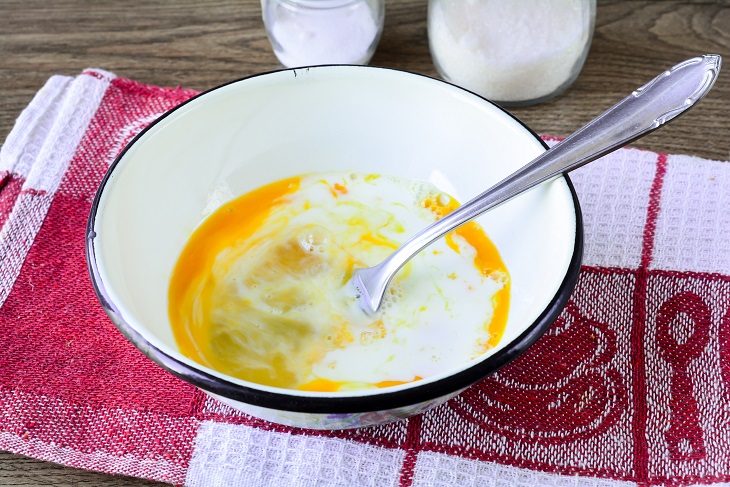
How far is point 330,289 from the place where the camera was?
2.46 ft

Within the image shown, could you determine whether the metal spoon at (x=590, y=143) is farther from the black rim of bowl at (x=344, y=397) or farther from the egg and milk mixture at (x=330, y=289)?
the black rim of bowl at (x=344, y=397)

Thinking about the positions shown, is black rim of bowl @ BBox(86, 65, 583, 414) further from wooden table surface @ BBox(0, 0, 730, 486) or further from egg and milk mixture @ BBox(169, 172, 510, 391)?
wooden table surface @ BBox(0, 0, 730, 486)

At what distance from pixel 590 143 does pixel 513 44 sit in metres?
0.27

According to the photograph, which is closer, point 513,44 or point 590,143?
point 590,143

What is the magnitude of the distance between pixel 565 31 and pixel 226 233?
0.45 m

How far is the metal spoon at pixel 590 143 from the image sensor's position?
2.30 feet

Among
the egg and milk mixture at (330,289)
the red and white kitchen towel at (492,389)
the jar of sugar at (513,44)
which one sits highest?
the jar of sugar at (513,44)

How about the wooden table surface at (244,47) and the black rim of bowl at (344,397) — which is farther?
the wooden table surface at (244,47)

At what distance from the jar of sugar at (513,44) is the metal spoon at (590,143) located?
0.23 metres

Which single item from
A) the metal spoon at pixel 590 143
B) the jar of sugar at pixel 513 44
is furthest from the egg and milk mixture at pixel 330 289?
the jar of sugar at pixel 513 44

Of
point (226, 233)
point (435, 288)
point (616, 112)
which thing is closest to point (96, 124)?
point (226, 233)

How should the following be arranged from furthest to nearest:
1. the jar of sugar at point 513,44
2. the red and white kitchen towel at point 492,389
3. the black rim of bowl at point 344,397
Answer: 1. the jar of sugar at point 513,44
2. the red and white kitchen towel at point 492,389
3. the black rim of bowl at point 344,397

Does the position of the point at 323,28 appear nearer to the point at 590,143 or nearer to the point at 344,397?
the point at 590,143

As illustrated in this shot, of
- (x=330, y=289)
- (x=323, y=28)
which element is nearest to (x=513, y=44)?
(x=323, y=28)
